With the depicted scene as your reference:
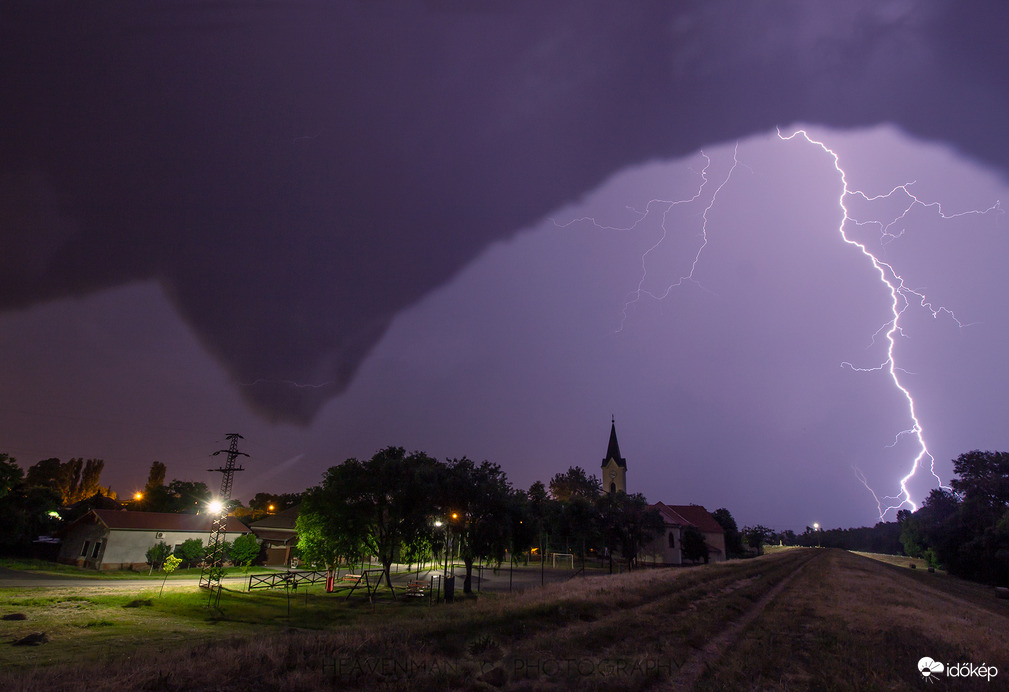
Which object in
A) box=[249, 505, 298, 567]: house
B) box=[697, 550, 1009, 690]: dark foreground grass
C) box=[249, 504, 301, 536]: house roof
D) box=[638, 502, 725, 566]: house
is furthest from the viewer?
box=[638, 502, 725, 566]: house

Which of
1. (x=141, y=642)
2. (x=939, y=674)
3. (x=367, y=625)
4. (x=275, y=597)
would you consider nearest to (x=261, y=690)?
(x=141, y=642)

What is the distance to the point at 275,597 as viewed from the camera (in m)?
27.8

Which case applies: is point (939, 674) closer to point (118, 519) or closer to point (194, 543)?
point (194, 543)

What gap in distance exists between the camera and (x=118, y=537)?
41.2m

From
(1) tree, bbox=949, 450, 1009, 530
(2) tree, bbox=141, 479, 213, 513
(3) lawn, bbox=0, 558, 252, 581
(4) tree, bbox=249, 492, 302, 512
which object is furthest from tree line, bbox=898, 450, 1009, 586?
(4) tree, bbox=249, 492, 302, 512

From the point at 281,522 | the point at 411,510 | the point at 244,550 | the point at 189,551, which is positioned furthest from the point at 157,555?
the point at 411,510

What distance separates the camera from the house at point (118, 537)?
4084 centimetres

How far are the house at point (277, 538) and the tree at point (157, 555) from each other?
33.3 ft

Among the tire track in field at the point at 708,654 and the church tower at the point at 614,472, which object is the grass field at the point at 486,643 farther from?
the church tower at the point at 614,472

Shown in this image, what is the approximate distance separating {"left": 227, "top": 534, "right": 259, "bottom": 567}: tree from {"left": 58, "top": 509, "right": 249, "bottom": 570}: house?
1.58 meters

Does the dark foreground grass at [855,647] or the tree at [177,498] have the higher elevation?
the tree at [177,498]

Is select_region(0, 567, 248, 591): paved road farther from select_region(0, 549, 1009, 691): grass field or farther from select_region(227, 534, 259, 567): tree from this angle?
select_region(227, 534, 259, 567): tree

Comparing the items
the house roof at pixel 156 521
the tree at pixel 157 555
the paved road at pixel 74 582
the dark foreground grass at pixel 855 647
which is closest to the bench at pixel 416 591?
the paved road at pixel 74 582

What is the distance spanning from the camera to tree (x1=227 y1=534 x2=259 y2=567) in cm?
4722
